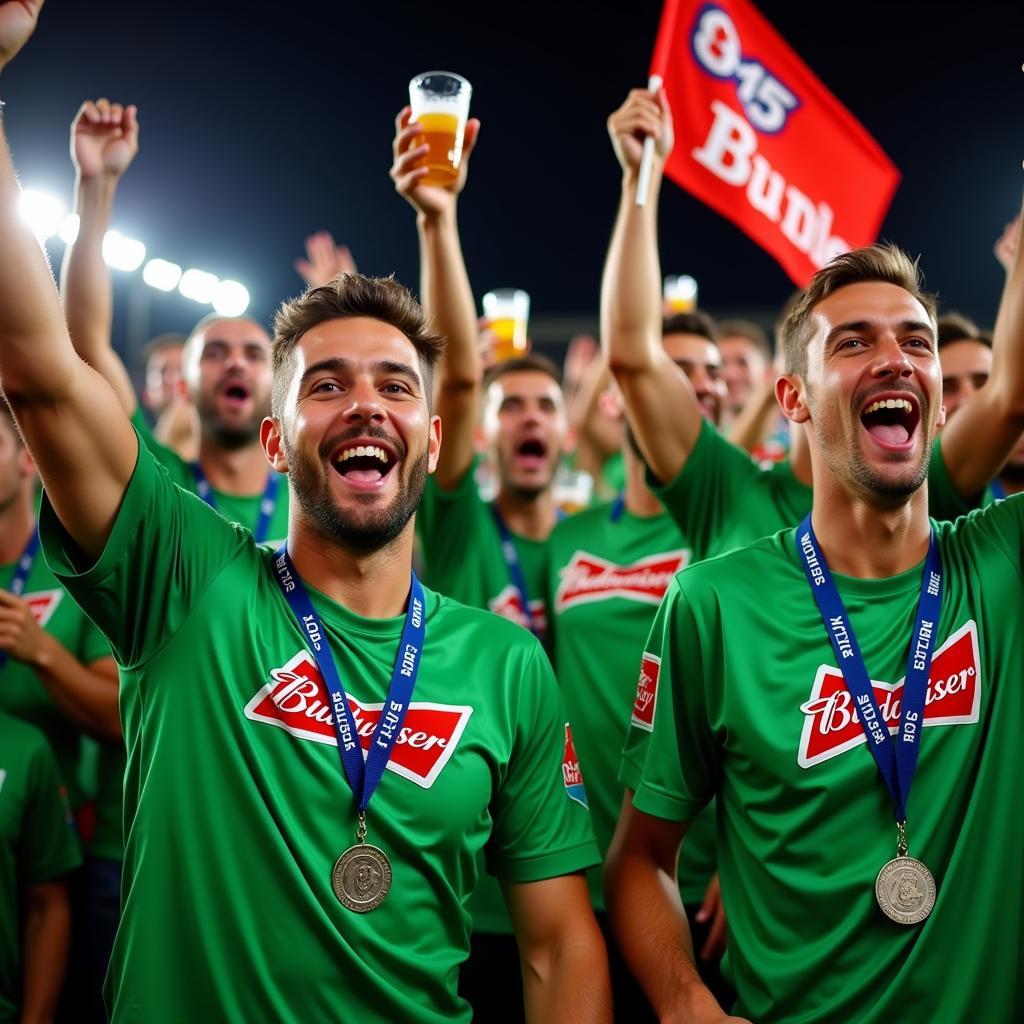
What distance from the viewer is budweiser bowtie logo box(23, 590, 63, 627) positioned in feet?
10.9

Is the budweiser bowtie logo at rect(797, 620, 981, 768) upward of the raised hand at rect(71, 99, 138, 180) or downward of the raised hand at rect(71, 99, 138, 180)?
downward

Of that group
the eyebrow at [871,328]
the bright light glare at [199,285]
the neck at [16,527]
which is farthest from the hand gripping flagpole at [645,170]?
the bright light glare at [199,285]

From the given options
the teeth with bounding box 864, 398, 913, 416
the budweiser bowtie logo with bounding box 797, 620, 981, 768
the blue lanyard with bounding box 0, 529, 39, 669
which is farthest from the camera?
the blue lanyard with bounding box 0, 529, 39, 669

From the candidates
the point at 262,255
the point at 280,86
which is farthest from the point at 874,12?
the point at 262,255

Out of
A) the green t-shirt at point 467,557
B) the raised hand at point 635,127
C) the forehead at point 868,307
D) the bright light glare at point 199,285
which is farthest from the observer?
the bright light glare at point 199,285

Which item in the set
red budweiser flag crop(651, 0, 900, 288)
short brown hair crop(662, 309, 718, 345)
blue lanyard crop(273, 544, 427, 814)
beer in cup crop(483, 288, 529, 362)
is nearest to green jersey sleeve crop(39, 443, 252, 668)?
blue lanyard crop(273, 544, 427, 814)

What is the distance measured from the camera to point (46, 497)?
6.39 feet

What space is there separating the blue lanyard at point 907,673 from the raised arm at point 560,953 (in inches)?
24.7

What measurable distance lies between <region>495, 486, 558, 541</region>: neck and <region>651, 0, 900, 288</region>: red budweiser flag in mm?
1197

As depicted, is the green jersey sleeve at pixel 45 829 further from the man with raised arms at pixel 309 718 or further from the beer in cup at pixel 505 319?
the beer in cup at pixel 505 319

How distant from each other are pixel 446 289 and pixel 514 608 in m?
1.06

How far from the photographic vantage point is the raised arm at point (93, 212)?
10.4ft

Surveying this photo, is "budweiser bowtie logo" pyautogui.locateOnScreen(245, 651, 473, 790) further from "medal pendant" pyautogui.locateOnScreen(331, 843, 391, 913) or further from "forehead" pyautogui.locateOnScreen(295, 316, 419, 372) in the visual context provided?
"forehead" pyautogui.locateOnScreen(295, 316, 419, 372)

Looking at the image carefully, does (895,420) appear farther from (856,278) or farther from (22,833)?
(22,833)
